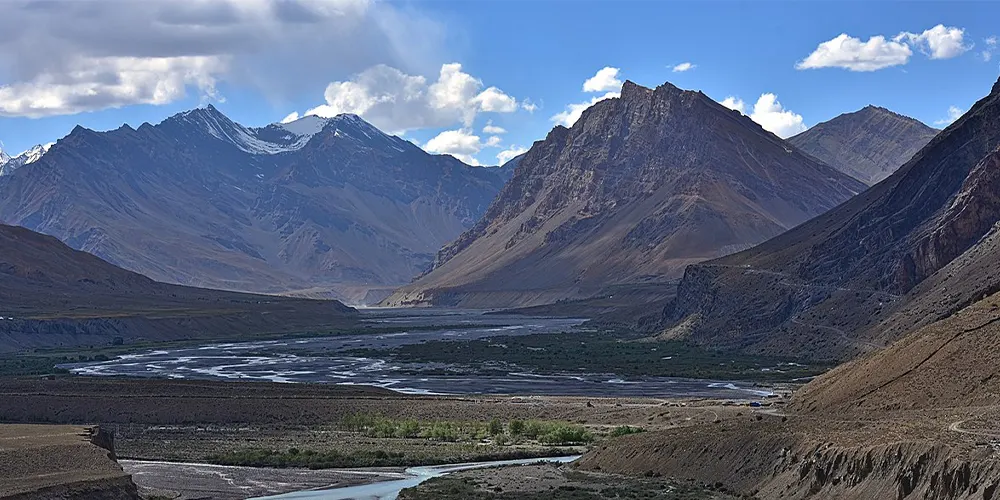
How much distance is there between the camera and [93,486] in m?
57.4

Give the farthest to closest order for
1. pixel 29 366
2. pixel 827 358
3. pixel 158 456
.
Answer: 1. pixel 29 366
2. pixel 827 358
3. pixel 158 456

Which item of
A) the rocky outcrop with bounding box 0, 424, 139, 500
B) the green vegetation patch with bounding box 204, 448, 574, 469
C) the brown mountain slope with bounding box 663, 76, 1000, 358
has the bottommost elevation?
the green vegetation patch with bounding box 204, 448, 574, 469

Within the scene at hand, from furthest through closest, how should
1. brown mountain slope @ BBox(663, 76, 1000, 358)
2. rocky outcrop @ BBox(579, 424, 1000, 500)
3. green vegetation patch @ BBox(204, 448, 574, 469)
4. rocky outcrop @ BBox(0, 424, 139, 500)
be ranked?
brown mountain slope @ BBox(663, 76, 1000, 358) < green vegetation patch @ BBox(204, 448, 574, 469) < rocky outcrop @ BBox(0, 424, 139, 500) < rocky outcrop @ BBox(579, 424, 1000, 500)

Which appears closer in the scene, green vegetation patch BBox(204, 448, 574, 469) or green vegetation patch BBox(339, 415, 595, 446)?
green vegetation patch BBox(204, 448, 574, 469)

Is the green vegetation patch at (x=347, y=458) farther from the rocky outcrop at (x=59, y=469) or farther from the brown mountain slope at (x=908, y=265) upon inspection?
the brown mountain slope at (x=908, y=265)

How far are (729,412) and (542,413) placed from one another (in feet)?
56.2

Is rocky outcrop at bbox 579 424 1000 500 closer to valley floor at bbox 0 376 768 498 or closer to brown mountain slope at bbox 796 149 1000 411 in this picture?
brown mountain slope at bbox 796 149 1000 411

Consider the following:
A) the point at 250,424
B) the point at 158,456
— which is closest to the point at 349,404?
the point at 250,424

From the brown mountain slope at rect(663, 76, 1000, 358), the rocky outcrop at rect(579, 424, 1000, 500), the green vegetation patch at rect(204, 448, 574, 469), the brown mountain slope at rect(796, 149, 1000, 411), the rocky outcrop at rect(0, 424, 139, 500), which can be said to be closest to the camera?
the rocky outcrop at rect(579, 424, 1000, 500)

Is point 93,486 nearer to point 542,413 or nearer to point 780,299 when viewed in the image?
point 542,413

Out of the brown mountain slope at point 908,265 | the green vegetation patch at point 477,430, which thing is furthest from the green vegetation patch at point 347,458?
→ the brown mountain slope at point 908,265

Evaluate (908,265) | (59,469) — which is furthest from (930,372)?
(908,265)

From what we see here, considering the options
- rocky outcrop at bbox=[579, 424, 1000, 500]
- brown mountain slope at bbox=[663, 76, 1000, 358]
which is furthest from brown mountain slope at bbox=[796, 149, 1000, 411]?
brown mountain slope at bbox=[663, 76, 1000, 358]

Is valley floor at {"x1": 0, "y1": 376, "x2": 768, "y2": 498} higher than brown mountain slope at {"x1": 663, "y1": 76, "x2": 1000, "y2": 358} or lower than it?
lower
